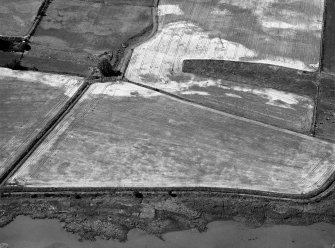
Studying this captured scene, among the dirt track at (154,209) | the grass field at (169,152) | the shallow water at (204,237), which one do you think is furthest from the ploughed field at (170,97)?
the shallow water at (204,237)

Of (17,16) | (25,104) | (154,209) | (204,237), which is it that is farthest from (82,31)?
(204,237)

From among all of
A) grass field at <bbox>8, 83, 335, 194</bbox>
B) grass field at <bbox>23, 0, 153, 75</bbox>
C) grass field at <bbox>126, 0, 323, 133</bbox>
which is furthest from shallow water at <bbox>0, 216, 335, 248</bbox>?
grass field at <bbox>23, 0, 153, 75</bbox>

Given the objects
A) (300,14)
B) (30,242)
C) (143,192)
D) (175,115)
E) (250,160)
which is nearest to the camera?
(30,242)

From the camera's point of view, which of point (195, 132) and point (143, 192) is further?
point (195, 132)

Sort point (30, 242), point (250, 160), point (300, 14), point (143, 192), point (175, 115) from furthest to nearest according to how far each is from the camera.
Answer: point (300, 14) → point (175, 115) → point (250, 160) → point (143, 192) → point (30, 242)

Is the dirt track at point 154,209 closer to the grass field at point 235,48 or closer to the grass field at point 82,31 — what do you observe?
the grass field at point 235,48

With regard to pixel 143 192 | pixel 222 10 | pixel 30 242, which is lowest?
pixel 30 242

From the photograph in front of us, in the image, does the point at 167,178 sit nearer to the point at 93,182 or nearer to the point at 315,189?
the point at 93,182

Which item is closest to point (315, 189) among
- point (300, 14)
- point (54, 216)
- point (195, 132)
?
point (195, 132)
